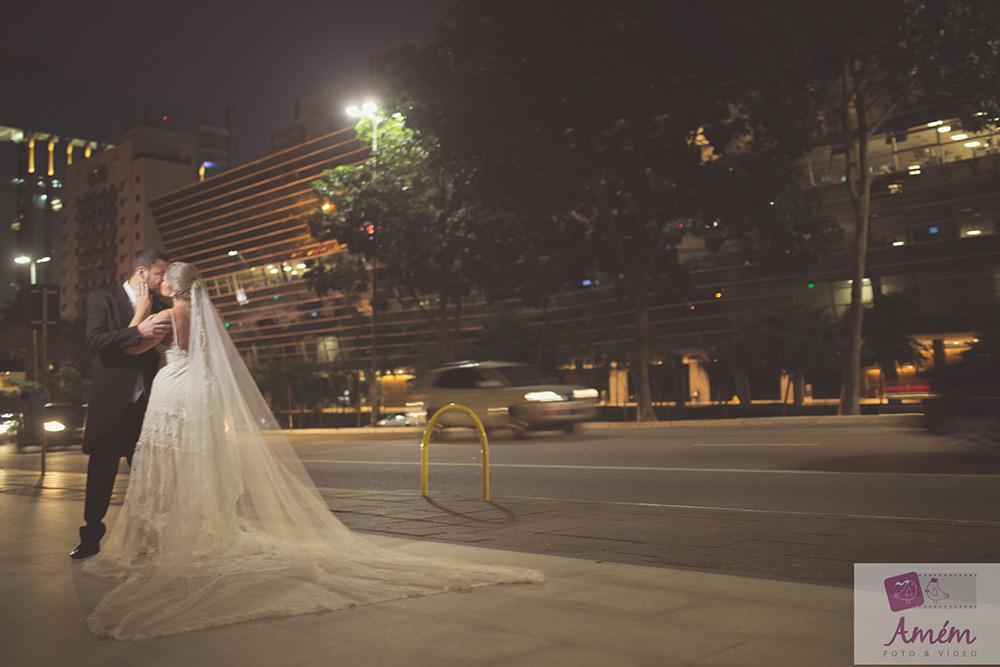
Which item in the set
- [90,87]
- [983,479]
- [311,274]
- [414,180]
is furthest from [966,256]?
[90,87]

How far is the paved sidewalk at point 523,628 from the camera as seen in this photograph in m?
3.54

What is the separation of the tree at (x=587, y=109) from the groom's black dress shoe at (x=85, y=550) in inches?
831

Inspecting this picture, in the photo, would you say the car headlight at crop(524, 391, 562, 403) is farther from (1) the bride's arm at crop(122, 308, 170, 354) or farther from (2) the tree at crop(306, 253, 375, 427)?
(2) the tree at crop(306, 253, 375, 427)

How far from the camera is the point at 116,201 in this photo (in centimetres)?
13438

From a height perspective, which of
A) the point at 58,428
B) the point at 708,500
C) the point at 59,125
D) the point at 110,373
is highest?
the point at 59,125

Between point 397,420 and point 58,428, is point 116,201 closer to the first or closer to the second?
point 397,420

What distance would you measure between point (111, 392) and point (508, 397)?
14.3 metres

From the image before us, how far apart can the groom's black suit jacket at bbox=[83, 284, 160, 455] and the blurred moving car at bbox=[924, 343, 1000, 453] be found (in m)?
9.77

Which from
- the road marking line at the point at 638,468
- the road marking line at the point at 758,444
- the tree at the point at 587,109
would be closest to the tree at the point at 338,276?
the tree at the point at 587,109

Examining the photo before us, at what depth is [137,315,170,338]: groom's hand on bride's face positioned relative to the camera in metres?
5.88

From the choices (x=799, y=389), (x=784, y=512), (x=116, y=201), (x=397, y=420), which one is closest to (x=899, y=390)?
(x=799, y=389)

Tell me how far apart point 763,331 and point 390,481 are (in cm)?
2857

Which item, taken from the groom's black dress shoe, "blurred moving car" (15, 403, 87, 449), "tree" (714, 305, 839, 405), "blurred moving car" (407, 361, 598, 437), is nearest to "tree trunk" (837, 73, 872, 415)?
"blurred moving car" (407, 361, 598, 437)

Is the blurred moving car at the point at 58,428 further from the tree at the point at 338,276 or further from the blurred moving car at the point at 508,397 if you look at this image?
the tree at the point at 338,276
